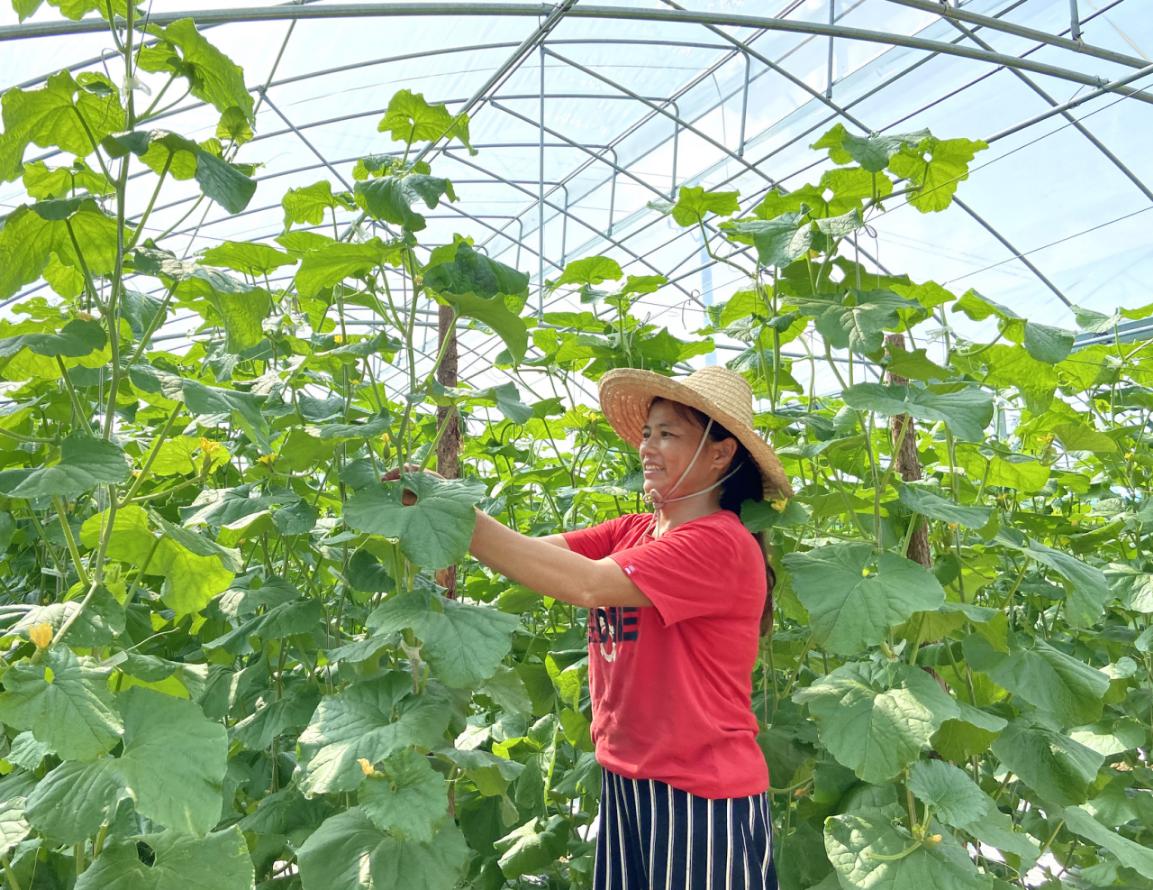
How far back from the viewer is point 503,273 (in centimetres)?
181

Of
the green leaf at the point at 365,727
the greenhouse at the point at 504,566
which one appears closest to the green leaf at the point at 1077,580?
the greenhouse at the point at 504,566

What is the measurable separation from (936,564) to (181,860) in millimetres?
1766

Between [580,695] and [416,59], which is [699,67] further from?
[580,695]

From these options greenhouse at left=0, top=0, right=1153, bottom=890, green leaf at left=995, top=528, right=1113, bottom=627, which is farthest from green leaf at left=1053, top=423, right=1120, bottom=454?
green leaf at left=995, top=528, right=1113, bottom=627

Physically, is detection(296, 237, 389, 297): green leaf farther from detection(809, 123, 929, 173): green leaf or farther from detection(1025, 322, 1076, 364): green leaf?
detection(1025, 322, 1076, 364): green leaf

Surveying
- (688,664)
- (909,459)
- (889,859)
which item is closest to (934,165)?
(909,459)

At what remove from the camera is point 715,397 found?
212 centimetres

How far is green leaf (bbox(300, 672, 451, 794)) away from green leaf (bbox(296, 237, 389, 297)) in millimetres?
731

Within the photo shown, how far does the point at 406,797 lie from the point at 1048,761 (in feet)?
4.75

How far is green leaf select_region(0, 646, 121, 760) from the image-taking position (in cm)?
125

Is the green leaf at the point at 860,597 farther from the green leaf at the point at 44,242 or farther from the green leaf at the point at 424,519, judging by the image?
the green leaf at the point at 44,242

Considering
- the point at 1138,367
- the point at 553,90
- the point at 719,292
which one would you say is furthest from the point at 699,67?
the point at 1138,367

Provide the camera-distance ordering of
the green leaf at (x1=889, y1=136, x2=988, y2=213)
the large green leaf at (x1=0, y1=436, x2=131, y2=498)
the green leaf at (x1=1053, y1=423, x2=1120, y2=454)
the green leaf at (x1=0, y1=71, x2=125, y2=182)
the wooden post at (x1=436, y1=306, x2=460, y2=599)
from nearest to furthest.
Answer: the large green leaf at (x1=0, y1=436, x2=131, y2=498) → the green leaf at (x1=0, y1=71, x2=125, y2=182) → the green leaf at (x1=889, y1=136, x2=988, y2=213) → the wooden post at (x1=436, y1=306, x2=460, y2=599) → the green leaf at (x1=1053, y1=423, x2=1120, y2=454)

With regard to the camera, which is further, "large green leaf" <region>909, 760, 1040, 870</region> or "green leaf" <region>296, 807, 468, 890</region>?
"large green leaf" <region>909, 760, 1040, 870</region>
